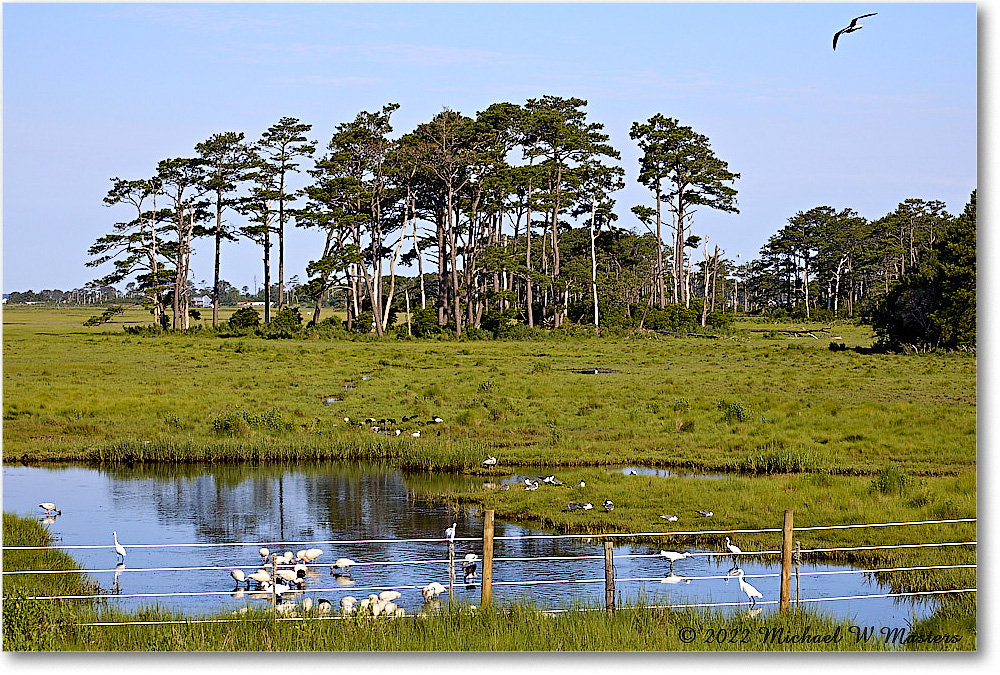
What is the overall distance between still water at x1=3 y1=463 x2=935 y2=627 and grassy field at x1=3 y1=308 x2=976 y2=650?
59 centimetres

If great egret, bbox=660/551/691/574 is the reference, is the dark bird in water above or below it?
above

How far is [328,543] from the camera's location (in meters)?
11.3

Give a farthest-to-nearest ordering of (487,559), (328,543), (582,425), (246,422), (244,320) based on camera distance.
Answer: (244,320)
(582,425)
(246,422)
(328,543)
(487,559)

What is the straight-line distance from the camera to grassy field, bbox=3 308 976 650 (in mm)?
11812

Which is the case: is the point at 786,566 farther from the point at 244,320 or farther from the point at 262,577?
the point at 244,320

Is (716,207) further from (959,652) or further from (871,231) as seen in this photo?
(959,652)

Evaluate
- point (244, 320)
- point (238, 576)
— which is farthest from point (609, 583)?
point (244, 320)

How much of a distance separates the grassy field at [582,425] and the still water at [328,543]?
1.93 feet

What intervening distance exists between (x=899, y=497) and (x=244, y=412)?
1167cm

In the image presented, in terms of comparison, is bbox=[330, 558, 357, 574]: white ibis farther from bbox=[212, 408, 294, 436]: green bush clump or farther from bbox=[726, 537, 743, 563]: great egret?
bbox=[212, 408, 294, 436]: green bush clump

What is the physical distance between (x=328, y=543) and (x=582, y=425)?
805cm

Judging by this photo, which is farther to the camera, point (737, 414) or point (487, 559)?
point (737, 414)

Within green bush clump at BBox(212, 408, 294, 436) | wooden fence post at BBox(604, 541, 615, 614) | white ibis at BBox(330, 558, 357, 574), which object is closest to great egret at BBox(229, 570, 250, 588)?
white ibis at BBox(330, 558, 357, 574)

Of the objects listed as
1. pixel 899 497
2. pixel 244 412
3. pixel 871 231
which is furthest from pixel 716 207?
pixel 899 497
